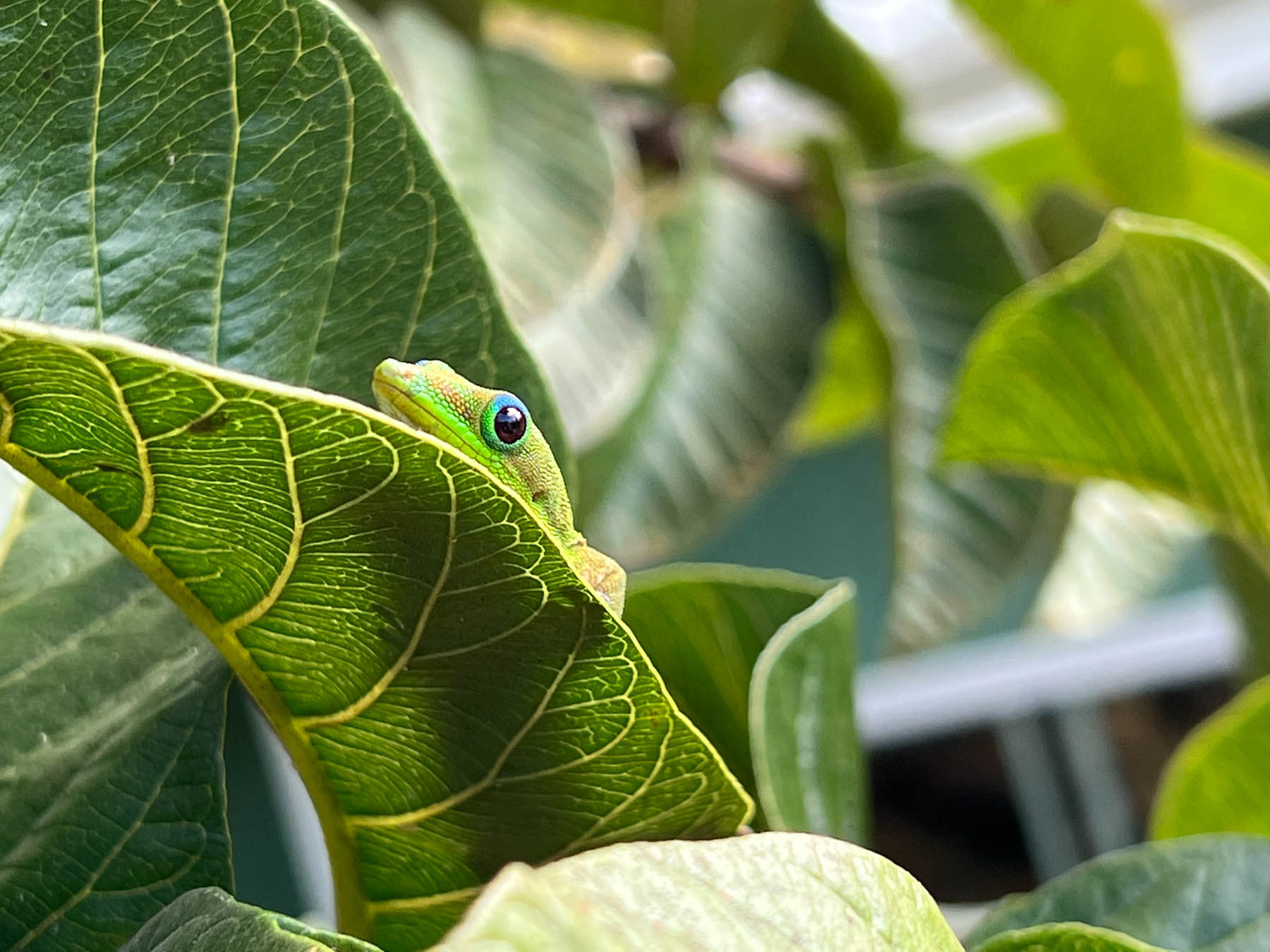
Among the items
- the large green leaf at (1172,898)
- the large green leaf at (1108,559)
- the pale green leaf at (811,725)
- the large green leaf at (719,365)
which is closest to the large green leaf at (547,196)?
the large green leaf at (719,365)

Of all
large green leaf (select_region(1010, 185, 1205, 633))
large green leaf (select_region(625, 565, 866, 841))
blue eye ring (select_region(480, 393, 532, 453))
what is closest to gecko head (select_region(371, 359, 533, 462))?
blue eye ring (select_region(480, 393, 532, 453))

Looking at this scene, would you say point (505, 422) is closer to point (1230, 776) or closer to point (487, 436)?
point (487, 436)

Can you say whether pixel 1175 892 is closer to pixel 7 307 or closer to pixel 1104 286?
pixel 1104 286

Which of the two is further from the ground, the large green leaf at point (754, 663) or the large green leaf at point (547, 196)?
the large green leaf at point (547, 196)

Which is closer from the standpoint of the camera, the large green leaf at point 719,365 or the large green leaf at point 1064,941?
the large green leaf at point 1064,941

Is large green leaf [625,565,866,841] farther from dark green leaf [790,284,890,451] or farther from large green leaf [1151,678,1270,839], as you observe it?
dark green leaf [790,284,890,451]

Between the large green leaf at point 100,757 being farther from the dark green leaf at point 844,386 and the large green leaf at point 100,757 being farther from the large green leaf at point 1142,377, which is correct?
the dark green leaf at point 844,386

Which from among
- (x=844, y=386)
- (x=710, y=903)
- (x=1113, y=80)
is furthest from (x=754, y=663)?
(x=844, y=386)
